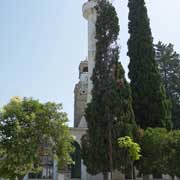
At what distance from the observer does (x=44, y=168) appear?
27.9m

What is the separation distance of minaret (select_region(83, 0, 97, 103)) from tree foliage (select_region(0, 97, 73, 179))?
35.5 ft

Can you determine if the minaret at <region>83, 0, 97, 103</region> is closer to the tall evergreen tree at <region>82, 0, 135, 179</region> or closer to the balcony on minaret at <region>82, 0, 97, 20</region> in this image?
the balcony on minaret at <region>82, 0, 97, 20</region>

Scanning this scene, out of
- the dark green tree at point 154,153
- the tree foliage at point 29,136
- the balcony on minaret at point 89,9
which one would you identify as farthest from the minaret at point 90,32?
the tree foliage at point 29,136

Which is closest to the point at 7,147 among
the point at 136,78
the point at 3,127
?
the point at 3,127

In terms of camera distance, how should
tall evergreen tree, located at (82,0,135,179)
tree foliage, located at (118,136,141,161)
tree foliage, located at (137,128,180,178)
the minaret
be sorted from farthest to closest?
the minaret < tall evergreen tree, located at (82,0,135,179) < tree foliage, located at (137,128,180,178) < tree foliage, located at (118,136,141,161)

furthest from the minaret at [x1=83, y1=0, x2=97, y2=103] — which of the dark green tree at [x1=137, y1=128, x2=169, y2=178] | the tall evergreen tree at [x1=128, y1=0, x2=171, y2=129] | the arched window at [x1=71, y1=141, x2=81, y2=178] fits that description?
the dark green tree at [x1=137, y1=128, x2=169, y2=178]

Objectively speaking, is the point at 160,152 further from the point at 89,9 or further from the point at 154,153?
Answer: the point at 89,9

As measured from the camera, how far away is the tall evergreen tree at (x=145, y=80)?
30.1m

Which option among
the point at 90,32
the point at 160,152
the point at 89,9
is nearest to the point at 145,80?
the point at 160,152

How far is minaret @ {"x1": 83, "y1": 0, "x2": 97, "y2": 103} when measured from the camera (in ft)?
110

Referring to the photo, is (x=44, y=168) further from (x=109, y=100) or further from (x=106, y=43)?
(x=106, y=43)

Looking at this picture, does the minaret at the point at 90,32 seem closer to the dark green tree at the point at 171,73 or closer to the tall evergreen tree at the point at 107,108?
the tall evergreen tree at the point at 107,108

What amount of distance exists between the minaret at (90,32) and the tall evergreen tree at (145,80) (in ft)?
11.4

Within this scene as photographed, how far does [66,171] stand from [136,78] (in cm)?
982
